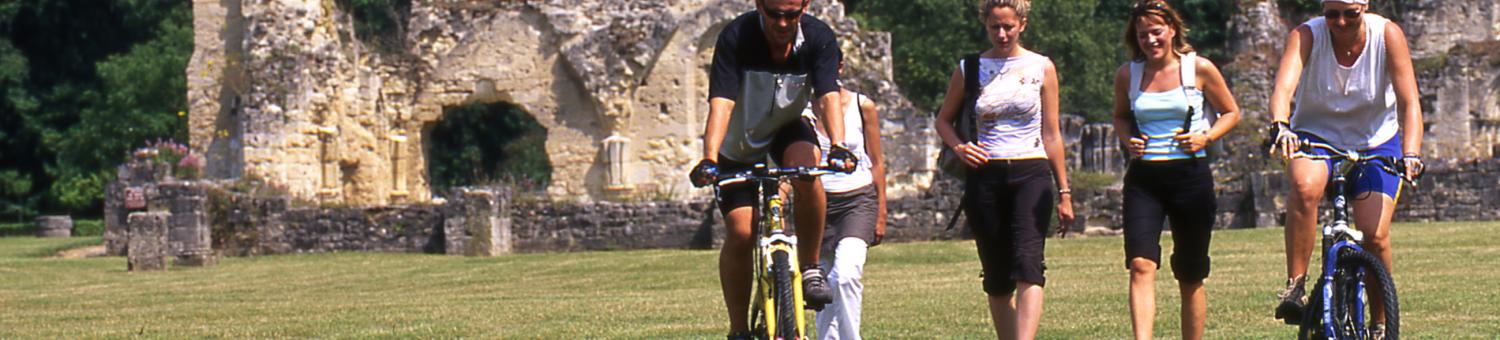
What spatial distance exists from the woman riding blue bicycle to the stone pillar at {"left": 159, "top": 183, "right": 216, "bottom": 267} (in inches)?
742

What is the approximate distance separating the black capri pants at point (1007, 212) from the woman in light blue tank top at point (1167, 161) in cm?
34

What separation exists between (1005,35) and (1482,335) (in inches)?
109

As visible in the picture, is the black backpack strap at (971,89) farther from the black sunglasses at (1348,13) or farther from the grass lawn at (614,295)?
the grass lawn at (614,295)

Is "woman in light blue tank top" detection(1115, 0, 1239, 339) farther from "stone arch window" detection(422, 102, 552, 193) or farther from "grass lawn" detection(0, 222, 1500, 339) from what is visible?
"stone arch window" detection(422, 102, 552, 193)

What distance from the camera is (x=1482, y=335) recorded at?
1010cm

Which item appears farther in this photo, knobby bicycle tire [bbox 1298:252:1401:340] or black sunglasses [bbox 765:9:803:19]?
black sunglasses [bbox 765:9:803:19]

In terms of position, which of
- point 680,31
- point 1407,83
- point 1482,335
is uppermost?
point 680,31

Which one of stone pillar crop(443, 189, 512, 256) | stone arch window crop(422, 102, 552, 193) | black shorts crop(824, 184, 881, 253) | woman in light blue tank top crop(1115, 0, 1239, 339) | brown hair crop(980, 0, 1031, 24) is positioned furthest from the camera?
stone arch window crop(422, 102, 552, 193)

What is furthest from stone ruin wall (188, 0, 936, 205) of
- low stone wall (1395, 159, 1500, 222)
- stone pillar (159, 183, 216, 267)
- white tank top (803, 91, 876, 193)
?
white tank top (803, 91, 876, 193)

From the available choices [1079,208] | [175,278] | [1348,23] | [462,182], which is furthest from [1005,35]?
[462,182]

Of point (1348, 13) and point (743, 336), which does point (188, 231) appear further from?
point (1348, 13)

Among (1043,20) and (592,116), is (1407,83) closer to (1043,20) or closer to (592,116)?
(592,116)

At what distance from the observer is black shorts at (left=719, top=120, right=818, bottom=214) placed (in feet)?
27.9

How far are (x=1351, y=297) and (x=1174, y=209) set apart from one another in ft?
3.44
